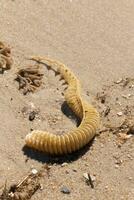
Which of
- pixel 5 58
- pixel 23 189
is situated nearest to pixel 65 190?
pixel 23 189

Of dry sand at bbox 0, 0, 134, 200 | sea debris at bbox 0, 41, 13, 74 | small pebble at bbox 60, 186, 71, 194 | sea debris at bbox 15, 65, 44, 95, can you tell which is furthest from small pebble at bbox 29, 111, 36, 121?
small pebble at bbox 60, 186, 71, 194

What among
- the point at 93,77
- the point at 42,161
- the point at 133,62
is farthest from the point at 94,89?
the point at 42,161

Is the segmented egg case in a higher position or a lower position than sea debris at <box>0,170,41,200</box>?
higher

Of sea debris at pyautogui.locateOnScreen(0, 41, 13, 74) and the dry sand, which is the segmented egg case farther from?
sea debris at pyautogui.locateOnScreen(0, 41, 13, 74)

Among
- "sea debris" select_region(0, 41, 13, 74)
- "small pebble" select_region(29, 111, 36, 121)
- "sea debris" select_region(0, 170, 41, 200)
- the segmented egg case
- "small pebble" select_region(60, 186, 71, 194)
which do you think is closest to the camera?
"sea debris" select_region(0, 170, 41, 200)

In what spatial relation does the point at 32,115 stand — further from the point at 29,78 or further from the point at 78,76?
the point at 78,76

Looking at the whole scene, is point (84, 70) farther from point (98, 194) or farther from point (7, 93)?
point (98, 194)
